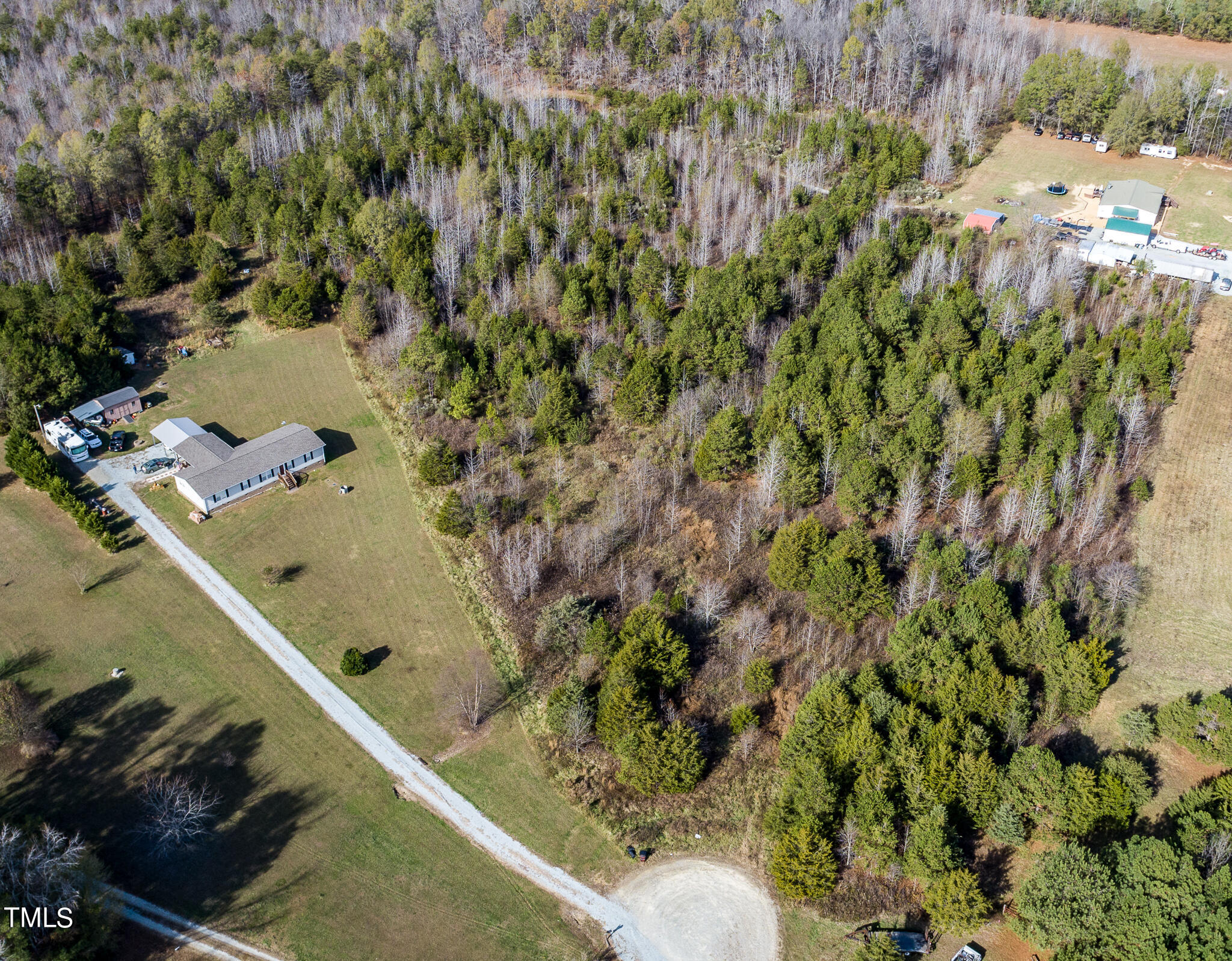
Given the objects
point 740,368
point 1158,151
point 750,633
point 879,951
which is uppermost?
point 1158,151

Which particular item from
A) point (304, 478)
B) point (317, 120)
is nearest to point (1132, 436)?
point (304, 478)

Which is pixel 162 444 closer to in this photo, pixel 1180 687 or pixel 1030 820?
pixel 1030 820

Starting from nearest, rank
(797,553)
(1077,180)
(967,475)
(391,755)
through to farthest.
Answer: (391,755)
(797,553)
(967,475)
(1077,180)

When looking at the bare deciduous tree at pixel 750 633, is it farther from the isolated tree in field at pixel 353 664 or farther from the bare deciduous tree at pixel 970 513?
the isolated tree in field at pixel 353 664

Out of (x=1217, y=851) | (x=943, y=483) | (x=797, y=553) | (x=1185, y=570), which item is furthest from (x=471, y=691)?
(x=1185, y=570)

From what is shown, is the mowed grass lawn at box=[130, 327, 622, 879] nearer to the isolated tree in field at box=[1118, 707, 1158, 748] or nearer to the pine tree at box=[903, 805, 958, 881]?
the pine tree at box=[903, 805, 958, 881]

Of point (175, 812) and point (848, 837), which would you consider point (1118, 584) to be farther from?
point (175, 812)
